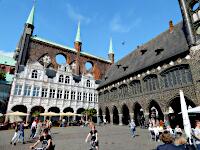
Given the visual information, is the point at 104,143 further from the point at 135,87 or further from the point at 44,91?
the point at 44,91

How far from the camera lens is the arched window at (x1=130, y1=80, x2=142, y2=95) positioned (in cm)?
2434

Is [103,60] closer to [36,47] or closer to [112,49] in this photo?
[112,49]

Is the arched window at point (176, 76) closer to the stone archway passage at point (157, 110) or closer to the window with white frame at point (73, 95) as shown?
the stone archway passage at point (157, 110)

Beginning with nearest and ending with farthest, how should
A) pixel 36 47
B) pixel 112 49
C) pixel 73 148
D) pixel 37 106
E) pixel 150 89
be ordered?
pixel 73 148, pixel 150 89, pixel 37 106, pixel 36 47, pixel 112 49

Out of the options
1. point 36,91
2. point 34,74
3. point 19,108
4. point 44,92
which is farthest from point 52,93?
point 19,108

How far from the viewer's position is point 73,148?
9656 millimetres

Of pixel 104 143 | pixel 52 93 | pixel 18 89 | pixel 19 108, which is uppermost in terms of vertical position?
pixel 18 89

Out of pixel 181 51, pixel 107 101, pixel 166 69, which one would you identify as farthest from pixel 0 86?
pixel 181 51

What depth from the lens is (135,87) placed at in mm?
25219

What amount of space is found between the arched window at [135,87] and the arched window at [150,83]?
137 cm

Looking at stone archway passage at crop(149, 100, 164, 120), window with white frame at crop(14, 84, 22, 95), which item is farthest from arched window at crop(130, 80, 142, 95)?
window with white frame at crop(14, 84, 22, 95)

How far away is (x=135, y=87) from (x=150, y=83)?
3.38 metres

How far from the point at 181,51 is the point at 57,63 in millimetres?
27990

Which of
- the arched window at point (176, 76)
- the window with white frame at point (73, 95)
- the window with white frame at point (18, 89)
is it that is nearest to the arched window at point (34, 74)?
the window with white frame at point (18, 89)
